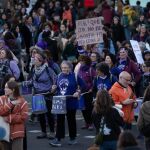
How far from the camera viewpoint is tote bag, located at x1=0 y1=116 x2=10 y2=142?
1194 cm

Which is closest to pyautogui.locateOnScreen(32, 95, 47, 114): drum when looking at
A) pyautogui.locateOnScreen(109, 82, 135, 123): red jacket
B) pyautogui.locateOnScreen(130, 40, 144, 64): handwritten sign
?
pyautogui.locateOnScreen(109, 82, 135, 123): red jacket

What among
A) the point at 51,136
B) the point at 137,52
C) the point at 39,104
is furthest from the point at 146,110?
the point at 137,52

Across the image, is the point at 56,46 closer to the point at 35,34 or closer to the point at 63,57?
the point at 63,57

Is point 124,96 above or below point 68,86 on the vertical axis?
below

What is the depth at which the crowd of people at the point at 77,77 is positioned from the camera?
37.9 feet

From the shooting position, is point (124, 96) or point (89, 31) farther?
point (89, 31)

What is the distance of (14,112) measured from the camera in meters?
12.1

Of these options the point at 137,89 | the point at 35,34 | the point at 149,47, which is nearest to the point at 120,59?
the point at 137,89

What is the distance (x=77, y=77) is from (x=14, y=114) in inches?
133

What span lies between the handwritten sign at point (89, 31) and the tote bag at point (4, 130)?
23.6 feet

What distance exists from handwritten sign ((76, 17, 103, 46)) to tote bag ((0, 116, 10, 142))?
720 centimetres

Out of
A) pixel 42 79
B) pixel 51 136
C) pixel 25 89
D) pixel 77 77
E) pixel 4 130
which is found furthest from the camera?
pixel 25 89

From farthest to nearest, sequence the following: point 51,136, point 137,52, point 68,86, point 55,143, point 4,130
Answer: point 137,52 < point 51,136 < point 55,143 < point 68,86 < point 4,130

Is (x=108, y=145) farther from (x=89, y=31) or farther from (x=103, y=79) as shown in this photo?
(x=89, y=31)
